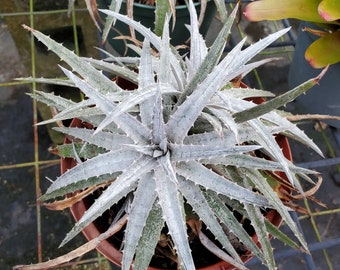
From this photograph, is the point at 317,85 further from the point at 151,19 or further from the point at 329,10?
the point at 151,19

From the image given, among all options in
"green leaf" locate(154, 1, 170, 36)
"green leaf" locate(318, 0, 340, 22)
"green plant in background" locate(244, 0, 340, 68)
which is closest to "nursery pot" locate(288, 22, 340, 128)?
"green plant in background" locate(244, 0, 340, 68)

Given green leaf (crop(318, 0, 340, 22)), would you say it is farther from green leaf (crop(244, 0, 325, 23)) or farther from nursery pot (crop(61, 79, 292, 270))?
nursery pot (crop(61, 79, 292, 270))

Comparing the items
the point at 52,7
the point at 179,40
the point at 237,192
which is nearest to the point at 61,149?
the point at 237,192

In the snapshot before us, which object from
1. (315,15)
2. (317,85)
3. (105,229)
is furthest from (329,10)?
(105,229)

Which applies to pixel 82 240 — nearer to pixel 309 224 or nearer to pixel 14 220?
pixel 14 220

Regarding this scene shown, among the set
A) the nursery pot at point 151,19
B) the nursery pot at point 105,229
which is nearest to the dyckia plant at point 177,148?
the nursery pot at point 105,229
